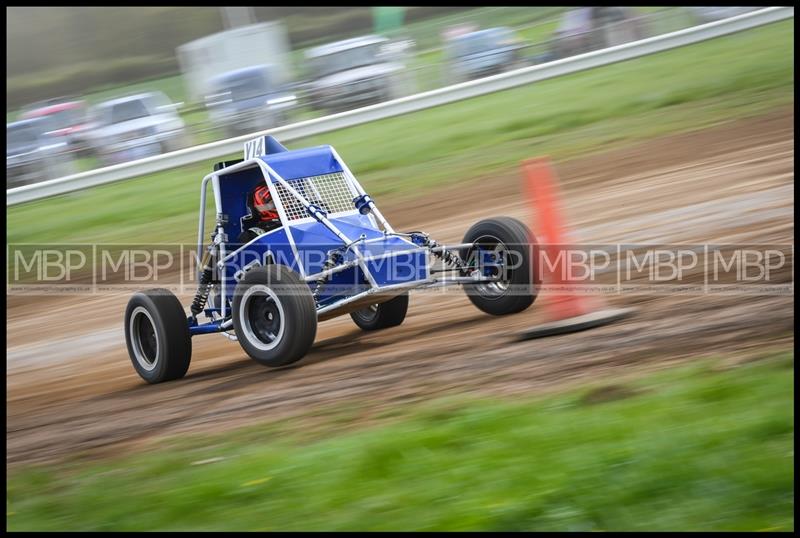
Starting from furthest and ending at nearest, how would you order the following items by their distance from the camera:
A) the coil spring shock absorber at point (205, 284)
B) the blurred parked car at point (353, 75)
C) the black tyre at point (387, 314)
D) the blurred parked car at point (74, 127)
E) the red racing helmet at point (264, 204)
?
the blurred parked car at point (353, 75) → the blurred parked car at point (74, 127) → the black tyre at point (387, 314) → the coil spring shock absorber at point (205, 284) → the red racing helmet at point (264, 204)

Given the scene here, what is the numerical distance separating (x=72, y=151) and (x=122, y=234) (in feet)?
9.56

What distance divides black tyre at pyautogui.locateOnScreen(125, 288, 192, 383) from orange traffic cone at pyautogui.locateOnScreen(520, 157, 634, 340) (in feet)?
8.36

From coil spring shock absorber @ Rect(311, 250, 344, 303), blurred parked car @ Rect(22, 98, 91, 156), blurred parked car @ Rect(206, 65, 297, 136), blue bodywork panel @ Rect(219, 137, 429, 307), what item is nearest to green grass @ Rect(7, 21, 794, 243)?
blurred parked car @ Rect(206, 65, 297, 136)

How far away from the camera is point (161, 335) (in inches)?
305

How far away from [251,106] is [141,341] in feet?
35.1

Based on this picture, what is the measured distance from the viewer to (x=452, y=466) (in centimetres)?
461

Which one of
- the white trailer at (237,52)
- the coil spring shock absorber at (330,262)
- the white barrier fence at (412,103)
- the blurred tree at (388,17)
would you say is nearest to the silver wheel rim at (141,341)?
the coil spring shock absorber at (330,262)

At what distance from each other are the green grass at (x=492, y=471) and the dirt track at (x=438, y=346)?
491 mm

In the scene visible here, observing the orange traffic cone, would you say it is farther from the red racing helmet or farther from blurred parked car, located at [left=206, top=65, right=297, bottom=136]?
blurred parked car, located at [left=206, top=65, right=297, bottom=136]

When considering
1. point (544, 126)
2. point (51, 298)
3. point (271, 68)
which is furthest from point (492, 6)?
point (51, 298)

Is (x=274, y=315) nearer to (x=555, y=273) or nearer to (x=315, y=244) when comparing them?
(x=315, y=244)

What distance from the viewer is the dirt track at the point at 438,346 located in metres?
6.11

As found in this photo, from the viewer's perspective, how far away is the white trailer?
70.8 feet

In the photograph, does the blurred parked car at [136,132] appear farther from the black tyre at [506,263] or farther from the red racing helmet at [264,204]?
the black tyre at [506,263]
